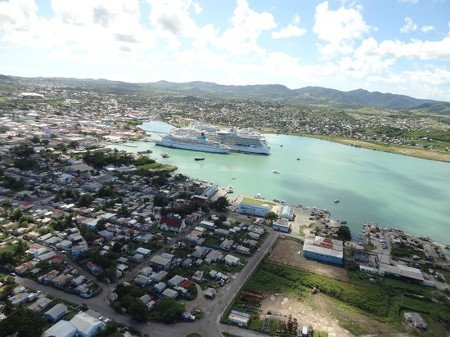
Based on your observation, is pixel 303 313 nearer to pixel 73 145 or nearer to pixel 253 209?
pixel 253 209

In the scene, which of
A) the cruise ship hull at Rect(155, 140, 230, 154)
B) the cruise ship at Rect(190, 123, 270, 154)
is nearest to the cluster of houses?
the cruise ship hull at Rect(155, 140, 230, 154)

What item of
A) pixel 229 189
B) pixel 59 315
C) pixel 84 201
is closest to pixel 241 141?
pixel 229 189

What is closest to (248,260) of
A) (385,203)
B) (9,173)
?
(385,203)

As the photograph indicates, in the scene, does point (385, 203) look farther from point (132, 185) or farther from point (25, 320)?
point (25, 320)

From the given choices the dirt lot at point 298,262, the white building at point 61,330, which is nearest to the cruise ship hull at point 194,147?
the dirt lot at point 298,262

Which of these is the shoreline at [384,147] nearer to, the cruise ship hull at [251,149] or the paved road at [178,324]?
the cruise ship hull at [251,149]
